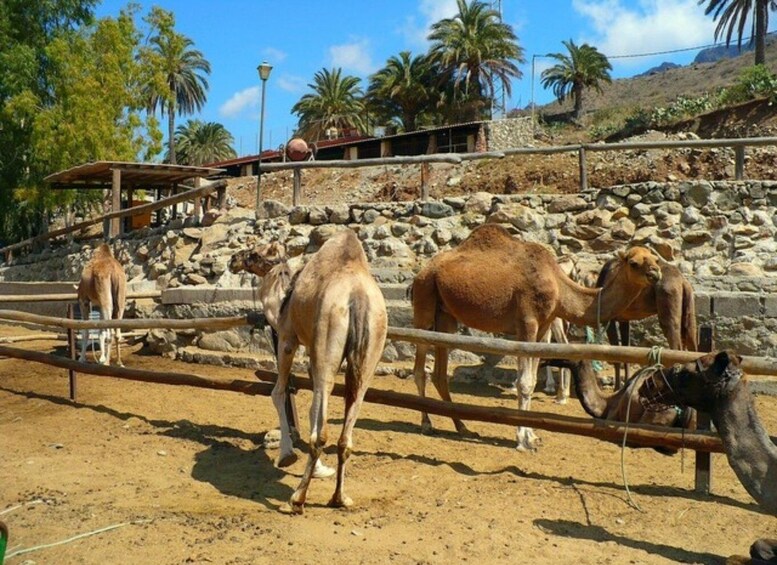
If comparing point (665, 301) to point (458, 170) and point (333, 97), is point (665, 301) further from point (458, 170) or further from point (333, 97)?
point (333, 97)

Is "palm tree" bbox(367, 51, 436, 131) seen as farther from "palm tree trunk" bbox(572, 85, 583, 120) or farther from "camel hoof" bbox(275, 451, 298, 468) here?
"camel hoof" bbox(275, 451, 298, 468)

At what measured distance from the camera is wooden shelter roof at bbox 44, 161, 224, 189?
64.8 feet

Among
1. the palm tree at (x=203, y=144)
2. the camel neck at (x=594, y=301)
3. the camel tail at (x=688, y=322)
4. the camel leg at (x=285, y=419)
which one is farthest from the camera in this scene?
the palm tree at (x=203, y=144)

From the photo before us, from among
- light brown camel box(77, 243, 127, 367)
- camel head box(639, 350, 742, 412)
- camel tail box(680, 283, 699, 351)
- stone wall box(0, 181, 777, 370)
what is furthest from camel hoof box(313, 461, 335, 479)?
light brown camel box(77, 243, 127, 367)

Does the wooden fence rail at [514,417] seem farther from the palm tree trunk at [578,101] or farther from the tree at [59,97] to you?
the palm tree trunk at [578,101]

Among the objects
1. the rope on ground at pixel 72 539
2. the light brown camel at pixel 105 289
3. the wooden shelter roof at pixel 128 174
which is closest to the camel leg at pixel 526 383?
the rope on ground at pixel 72 539

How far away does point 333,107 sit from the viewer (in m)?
54.3

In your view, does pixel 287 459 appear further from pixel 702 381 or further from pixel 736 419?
pixel 736 419

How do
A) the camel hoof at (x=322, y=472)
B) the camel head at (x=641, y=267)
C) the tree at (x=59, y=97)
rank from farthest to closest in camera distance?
1. the tree at (x=59, y=97)
2. the camel head at (x=641, y=267)
3. the camel hoof at (x=322, y=472)

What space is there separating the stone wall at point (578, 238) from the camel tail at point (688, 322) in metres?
1.60

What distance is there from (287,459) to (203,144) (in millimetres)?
61020

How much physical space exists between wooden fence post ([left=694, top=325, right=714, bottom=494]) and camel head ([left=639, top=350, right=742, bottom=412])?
0.99 m

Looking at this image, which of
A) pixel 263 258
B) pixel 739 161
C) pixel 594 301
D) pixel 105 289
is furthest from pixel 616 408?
pixel 105 289

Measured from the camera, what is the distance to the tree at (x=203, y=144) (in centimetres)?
6375
